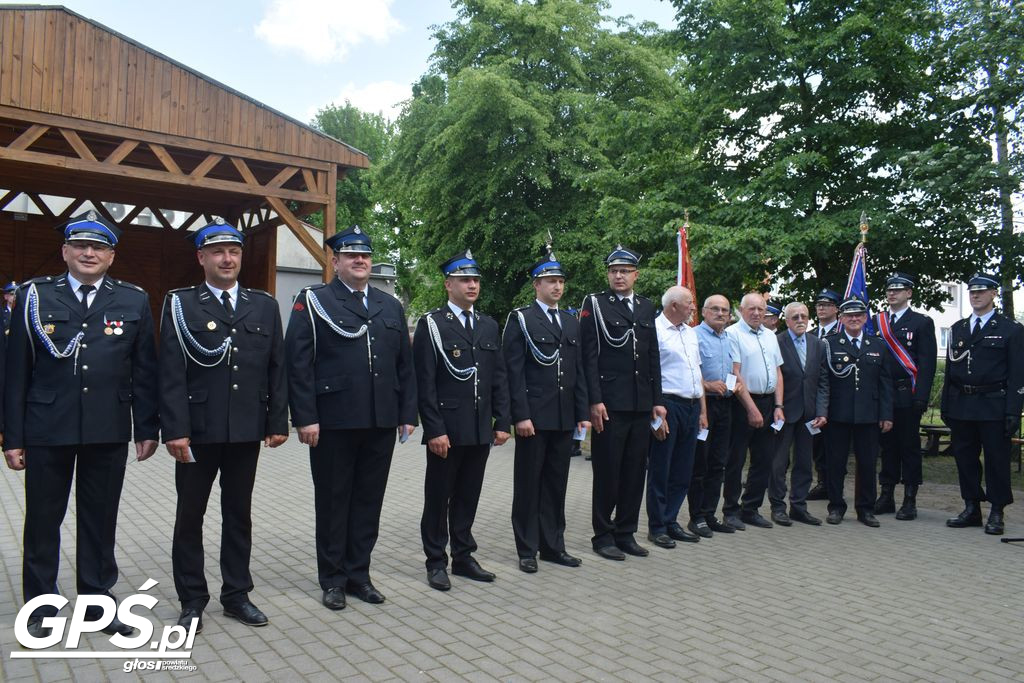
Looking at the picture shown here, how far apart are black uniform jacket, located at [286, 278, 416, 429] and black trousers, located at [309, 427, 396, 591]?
0.13 meters

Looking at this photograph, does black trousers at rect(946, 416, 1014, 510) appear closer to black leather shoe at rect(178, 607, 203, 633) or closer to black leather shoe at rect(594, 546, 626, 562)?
black leather shoe at rect(594, 546, 626, 562)

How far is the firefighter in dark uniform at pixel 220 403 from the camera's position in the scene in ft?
13.8

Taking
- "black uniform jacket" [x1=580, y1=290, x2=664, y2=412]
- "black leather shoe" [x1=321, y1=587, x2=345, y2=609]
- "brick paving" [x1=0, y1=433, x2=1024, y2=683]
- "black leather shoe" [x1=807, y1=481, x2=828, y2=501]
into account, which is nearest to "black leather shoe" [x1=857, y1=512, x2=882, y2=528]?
"brick paving" [x1=0, y1=433, x2=1024, y2=683]

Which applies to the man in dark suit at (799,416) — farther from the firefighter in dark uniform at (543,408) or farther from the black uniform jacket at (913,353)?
the firefighter in dark uniform at (543,408)

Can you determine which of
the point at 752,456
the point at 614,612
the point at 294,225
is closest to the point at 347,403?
the point at 614,612

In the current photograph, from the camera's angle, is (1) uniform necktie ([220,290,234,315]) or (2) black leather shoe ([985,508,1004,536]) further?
(2) black leather shoe ([985,508,1004,536])

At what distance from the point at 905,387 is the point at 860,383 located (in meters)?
0.77

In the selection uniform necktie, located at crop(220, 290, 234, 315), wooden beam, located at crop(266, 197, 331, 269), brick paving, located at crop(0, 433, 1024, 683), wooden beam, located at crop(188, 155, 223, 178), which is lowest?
brick paving, located at crop(0, 433, 1024, 683)

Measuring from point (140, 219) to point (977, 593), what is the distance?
1851 centimetres

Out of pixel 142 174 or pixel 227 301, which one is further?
pixel 142 174

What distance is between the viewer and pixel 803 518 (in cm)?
745

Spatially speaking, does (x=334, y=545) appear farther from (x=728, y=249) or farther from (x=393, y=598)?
(x=728, y=249)

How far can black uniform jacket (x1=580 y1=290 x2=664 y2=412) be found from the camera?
19.8ft

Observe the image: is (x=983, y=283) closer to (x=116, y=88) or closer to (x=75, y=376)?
(x=75, y=376)
